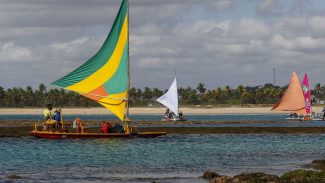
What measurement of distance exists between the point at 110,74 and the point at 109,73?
0.42 feet

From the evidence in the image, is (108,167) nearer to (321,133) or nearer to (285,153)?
(285,153)

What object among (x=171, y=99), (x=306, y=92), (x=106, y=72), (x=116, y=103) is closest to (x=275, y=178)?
(x=116, y=103)

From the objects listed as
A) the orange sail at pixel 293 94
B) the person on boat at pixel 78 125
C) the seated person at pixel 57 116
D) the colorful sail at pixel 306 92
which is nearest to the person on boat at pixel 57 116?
the seated person at pixel 57 116

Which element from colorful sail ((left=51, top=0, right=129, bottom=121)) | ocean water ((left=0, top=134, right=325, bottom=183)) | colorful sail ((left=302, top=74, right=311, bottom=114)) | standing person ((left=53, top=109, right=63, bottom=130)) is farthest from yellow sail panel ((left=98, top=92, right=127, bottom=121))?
colorful sail ((left=302, top=74, right=311, bottom=114))

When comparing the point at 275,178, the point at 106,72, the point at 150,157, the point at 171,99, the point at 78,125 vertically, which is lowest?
the point at 275,178

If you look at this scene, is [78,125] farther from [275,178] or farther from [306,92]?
[306,92]

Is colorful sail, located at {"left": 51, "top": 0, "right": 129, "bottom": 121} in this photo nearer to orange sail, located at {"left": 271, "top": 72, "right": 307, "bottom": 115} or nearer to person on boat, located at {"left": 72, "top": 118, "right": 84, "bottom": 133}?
person on boat, located at {"left": 72, "top": 118, "right": 84, "bottom": 133}

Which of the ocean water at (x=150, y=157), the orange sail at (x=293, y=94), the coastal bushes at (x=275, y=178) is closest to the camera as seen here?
the coastal bushes at (x=275, y=178)

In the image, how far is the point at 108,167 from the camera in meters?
41.8

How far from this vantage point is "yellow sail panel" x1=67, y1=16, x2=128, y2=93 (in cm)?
6278

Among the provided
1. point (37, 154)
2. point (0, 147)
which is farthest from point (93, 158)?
point (0, 147)

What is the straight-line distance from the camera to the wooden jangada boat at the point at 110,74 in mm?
62250

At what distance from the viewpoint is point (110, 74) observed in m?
63.0

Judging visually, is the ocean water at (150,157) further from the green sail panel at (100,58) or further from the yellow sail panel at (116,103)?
the green sail panel at (100,58)
